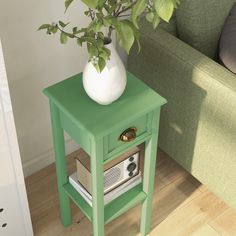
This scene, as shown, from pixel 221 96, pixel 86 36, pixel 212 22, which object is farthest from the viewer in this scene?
pixel 212 22

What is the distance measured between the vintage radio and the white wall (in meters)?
0.39

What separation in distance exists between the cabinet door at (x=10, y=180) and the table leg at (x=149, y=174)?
1.51ft

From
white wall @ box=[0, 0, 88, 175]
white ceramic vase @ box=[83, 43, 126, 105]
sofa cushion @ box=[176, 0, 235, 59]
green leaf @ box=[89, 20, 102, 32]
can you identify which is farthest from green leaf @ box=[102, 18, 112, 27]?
sofa cushion @ box=[176, 0, 235, 59]

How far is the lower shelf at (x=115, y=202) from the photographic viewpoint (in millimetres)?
1728

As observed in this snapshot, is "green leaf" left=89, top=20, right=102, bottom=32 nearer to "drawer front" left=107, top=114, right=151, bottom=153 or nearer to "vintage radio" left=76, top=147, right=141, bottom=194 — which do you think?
"drawer front" left=107, top=114, right=151, bottom=153

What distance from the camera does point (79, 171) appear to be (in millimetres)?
1716

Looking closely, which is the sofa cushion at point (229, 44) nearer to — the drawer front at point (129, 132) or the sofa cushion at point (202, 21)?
the sofa cushion at point (202, 21)

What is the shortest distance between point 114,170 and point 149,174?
0.13m

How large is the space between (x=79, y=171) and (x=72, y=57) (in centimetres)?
52

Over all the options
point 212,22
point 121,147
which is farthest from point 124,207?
point 212,22

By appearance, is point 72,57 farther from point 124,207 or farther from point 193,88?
point 124,207

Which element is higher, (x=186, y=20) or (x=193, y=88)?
(x=186, y=20)

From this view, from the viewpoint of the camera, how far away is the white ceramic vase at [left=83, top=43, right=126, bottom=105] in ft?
4.52

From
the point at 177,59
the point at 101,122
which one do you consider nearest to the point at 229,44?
the point at 177,59
